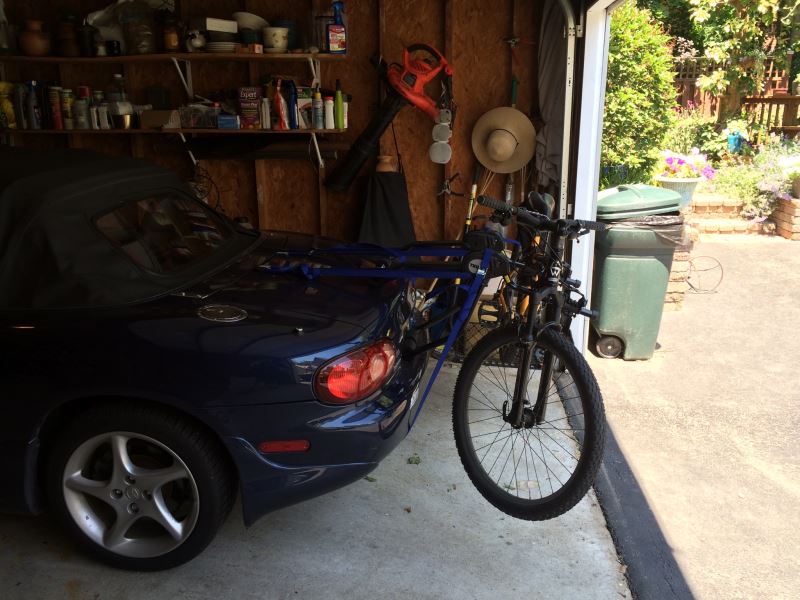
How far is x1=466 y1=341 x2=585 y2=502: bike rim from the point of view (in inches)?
122

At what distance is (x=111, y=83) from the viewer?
217 inches

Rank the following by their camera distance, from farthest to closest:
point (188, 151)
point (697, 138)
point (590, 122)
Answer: point (697, 138)
point (188, 151)
point (590, 122)

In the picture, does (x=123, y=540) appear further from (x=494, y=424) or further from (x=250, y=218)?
(x=250, y=218)

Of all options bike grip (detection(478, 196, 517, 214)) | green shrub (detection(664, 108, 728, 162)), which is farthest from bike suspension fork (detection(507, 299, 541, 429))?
green shrub (detection(664, 108, 728, 162))

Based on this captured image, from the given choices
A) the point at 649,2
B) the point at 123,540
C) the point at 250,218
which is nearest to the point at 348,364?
the point at 123,540

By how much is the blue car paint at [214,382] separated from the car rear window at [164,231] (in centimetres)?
33

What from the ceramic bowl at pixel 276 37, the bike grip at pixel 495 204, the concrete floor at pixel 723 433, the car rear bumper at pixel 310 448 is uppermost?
the ceramic bowl at pixel 276 37

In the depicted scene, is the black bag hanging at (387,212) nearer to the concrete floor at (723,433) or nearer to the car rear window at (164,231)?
the concrete floor at (723,433)

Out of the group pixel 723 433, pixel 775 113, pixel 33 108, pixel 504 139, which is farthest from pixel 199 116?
pixel 775 113

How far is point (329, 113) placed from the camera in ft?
16.7

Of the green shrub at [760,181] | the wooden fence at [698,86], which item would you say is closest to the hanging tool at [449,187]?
the green shrub at [760,181]

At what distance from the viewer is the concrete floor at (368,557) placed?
2.63m

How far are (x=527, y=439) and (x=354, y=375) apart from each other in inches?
54.9

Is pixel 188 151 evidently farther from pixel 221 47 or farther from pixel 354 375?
pixel 354 375
